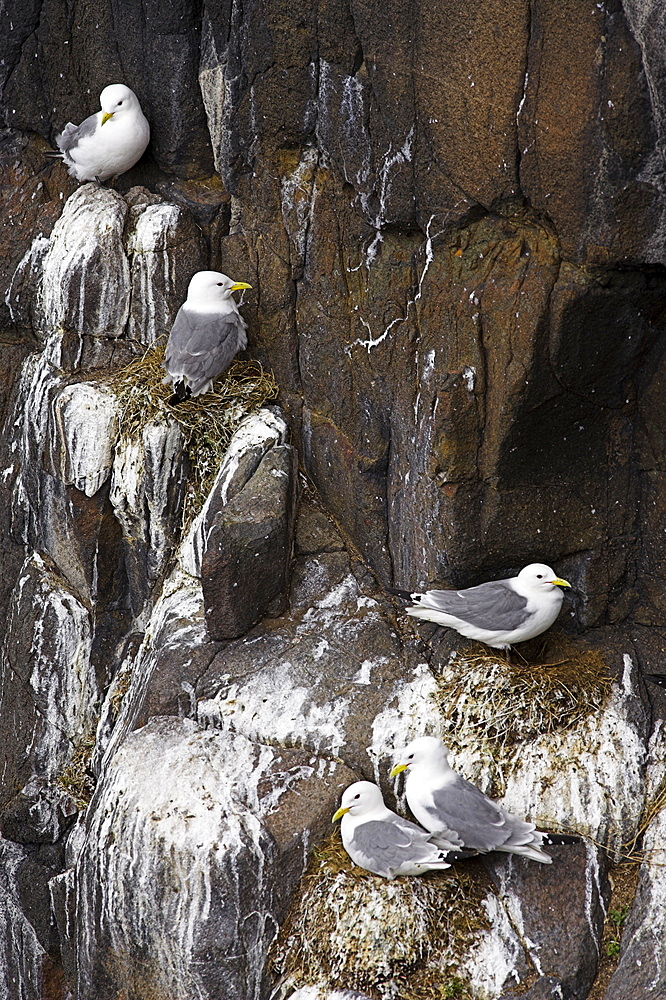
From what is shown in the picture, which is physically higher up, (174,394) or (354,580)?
(174,394)

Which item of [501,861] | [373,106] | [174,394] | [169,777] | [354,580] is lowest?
[501,861]

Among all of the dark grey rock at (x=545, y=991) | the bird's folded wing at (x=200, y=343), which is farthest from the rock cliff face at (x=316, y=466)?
the bird's folded wing at (x=200, y=343)

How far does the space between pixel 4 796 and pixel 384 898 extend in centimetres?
314

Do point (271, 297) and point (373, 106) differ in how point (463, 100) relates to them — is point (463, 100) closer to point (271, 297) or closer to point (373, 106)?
point (373, 106)

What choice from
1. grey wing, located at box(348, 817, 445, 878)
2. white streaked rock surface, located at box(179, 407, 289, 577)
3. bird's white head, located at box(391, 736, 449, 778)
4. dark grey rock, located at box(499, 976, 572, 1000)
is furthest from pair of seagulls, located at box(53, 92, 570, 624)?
dark grey rock, located at box(499, 976, 572, 1000)

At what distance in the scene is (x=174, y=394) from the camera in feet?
22.2

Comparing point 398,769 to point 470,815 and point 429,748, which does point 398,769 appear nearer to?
point 429,748

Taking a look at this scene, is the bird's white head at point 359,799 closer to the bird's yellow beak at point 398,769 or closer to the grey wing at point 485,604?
the bird's yellow beak at point 398,769

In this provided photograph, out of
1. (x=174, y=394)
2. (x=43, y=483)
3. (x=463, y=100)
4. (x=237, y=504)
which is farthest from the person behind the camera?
(x=43, y=483)

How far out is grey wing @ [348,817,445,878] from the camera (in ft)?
17.4

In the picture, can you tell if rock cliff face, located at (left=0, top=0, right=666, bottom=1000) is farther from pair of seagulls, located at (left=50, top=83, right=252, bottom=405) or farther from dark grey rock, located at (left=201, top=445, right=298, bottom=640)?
pair of seagulls, located at (left=50, top=83, right=252, bottom=405)

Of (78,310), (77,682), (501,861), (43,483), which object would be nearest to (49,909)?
(77,682)

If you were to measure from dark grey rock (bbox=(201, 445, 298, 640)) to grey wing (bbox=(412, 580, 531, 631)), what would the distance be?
93 centimetres

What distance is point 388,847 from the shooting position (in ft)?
17.4
